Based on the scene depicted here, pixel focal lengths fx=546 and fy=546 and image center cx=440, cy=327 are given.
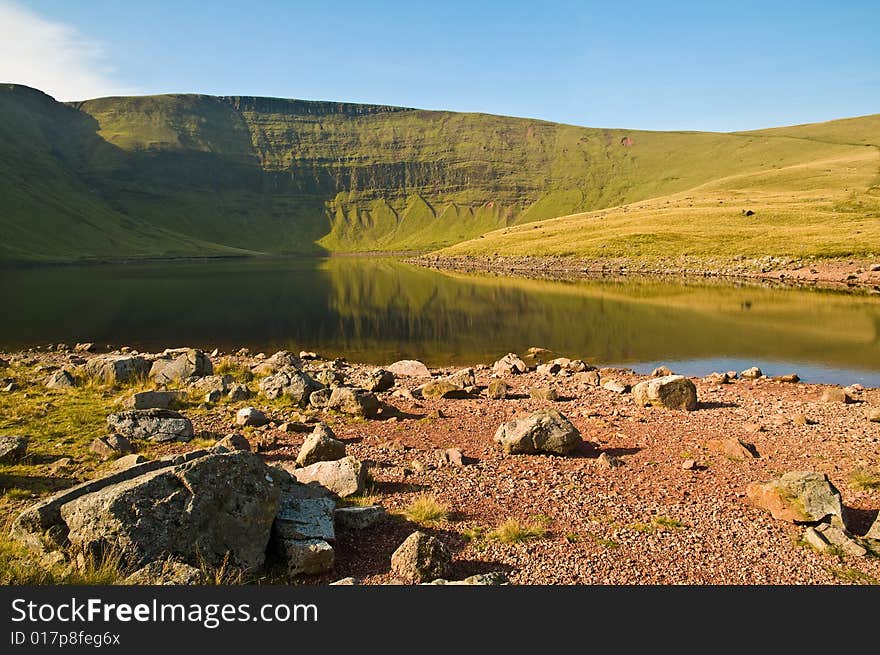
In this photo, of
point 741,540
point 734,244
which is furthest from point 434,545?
point 734,244

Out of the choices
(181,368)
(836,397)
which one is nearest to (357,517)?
(181,368)

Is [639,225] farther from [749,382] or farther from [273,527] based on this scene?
[273,527]

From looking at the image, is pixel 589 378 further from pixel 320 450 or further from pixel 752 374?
pixel 320 450

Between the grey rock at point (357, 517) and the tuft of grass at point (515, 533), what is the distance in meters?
2.38

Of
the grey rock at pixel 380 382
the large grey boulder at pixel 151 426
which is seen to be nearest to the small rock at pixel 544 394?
the grey rock at pixel 380 382

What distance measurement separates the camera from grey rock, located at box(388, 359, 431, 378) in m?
30.5

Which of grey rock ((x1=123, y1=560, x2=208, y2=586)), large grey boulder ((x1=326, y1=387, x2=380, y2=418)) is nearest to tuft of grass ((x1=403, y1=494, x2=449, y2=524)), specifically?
grey rock ((x1=123, y1=560, x2=208, y2=586))

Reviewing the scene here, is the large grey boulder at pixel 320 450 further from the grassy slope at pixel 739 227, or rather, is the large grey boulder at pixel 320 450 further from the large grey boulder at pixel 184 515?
the grassy slope at pixel 739 227

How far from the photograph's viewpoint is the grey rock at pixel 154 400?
1975 cm

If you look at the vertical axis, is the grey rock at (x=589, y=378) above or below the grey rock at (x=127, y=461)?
below

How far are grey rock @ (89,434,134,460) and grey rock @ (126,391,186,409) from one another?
4520 millimetres

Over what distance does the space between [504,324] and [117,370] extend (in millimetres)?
34022

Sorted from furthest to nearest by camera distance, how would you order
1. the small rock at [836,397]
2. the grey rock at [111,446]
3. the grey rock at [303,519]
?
the small rock at [836,397] → the grey rock at [111,446] → the grey rock at [303,519]

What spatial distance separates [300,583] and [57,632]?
3.68 m
